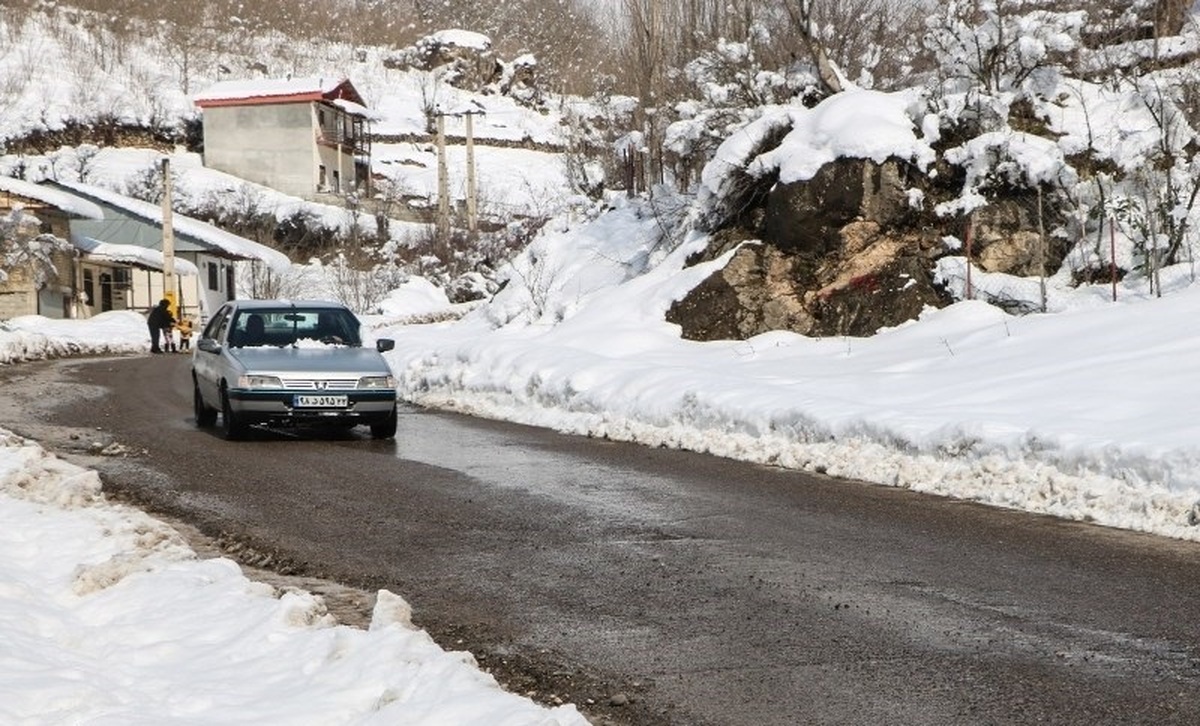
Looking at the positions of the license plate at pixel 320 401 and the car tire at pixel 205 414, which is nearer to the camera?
the license plate at pixel 320 401

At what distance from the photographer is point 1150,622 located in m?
6.23

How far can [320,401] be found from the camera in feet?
48.7

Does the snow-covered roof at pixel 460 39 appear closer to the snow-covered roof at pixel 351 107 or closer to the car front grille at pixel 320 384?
the snow-covered roof at pixel 351 107

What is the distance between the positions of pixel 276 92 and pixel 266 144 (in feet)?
11.9

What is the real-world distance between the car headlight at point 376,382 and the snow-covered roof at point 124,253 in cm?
5041

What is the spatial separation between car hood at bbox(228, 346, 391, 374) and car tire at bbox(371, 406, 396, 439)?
52cm

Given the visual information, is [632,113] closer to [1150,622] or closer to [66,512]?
[66,512]

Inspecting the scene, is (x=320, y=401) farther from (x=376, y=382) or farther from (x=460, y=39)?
(x=460, y=39)

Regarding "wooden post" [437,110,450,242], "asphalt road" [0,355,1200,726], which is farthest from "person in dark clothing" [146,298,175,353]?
"asphalt road" [0,355,1200,726]

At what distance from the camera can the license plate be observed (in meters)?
14.8

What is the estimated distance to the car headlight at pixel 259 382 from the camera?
14.7 m

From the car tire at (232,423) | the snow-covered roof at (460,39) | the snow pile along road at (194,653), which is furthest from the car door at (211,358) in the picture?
the snow-covered roof at (460,39)

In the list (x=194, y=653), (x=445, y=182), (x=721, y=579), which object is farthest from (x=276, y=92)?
(x=194, y=653)

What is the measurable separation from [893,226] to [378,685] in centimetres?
1908
